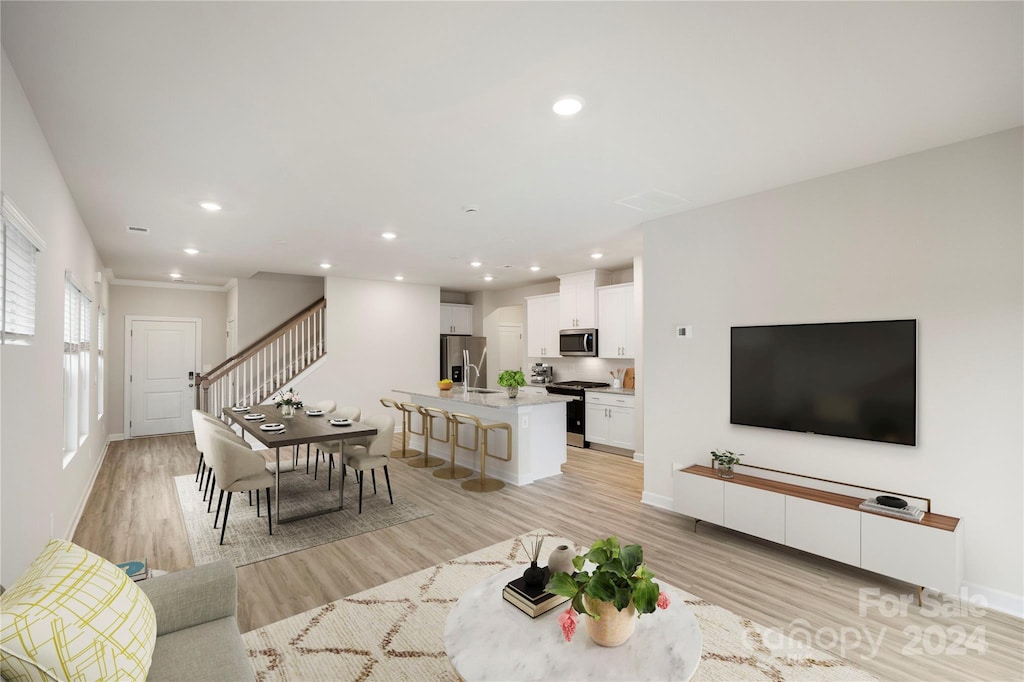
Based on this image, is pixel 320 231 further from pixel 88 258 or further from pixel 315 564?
pixel 315 564

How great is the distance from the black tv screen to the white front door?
29.7 ft

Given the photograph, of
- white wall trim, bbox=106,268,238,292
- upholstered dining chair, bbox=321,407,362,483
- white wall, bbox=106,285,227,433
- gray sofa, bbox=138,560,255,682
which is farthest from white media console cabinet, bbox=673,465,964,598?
white wall, bbox=106,285,227,433

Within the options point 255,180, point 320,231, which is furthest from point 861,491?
point 320,231

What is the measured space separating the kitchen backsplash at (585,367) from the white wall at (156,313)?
617 cm

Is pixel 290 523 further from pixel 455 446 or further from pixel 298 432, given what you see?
pixel 455 446

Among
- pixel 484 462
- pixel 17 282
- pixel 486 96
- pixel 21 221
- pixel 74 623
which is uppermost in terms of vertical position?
pixel 486 96

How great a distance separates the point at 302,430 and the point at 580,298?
458 centimetres

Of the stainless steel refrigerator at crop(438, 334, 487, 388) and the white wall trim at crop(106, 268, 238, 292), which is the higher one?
the white wall trim at crop(106, 268, 238, 292)

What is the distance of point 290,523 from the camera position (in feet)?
13.6

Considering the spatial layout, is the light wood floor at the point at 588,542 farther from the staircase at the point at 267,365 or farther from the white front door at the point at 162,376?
the white front door at the point at 162,376

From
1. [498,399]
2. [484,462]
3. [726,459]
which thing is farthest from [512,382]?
[726,459]

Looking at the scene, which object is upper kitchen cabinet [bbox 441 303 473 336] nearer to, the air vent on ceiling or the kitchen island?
the kitchen island

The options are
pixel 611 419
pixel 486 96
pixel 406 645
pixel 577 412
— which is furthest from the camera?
pixel 577 412

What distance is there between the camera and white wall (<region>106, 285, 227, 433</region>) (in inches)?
321
